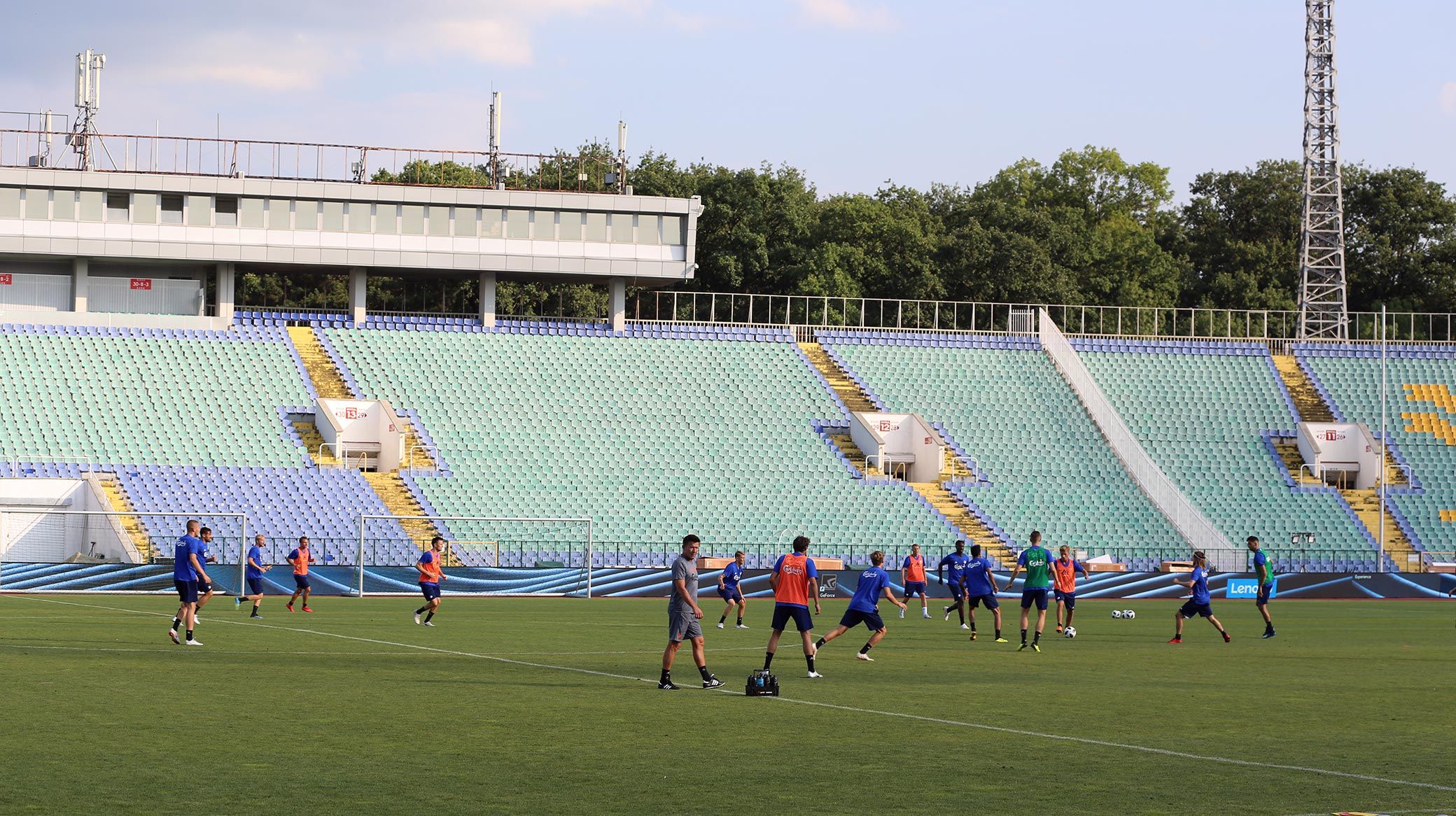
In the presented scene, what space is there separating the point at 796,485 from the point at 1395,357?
29.5 meters

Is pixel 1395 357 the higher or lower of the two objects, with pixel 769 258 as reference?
lower

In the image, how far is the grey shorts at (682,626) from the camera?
19.4m

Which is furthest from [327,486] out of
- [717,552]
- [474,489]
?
[717,552]

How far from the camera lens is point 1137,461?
6162 cm

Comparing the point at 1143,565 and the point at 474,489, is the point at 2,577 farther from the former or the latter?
the point at 1143,565

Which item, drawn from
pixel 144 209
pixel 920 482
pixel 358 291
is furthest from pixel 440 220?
pixel 920 482

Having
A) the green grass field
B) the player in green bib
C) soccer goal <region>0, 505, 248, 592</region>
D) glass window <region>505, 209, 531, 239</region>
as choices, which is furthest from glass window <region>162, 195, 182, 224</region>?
the player in green bib

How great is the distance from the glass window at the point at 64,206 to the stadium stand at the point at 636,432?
10386mm

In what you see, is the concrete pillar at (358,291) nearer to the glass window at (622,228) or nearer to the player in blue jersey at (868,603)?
the glass window at (622,228)

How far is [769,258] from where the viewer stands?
8656cm

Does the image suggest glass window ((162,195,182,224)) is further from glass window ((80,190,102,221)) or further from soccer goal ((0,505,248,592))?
soccer goal ((0,505,248,592))

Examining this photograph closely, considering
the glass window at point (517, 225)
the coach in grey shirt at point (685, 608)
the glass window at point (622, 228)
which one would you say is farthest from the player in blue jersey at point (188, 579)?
the glass window at point (622, 228)

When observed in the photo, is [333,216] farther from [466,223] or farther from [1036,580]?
[1036,580]

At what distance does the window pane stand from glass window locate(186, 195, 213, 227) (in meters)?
1.11
